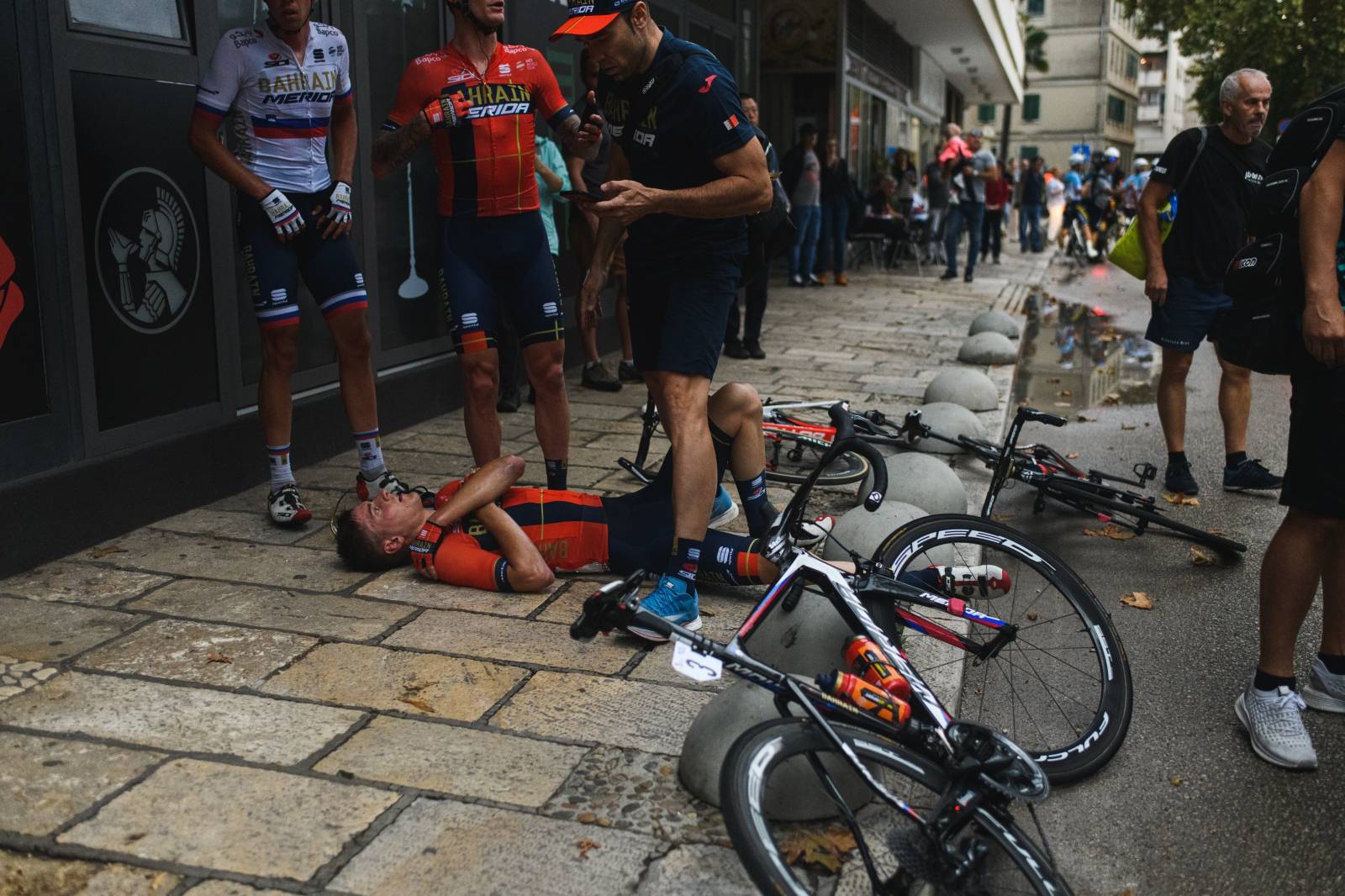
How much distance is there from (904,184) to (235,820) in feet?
66.5

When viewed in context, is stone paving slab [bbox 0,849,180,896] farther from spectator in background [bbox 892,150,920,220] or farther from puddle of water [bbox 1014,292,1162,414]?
spectator in background [bbox 892,150,920,220]

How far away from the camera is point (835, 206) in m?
17.1

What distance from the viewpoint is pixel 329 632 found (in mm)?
4004

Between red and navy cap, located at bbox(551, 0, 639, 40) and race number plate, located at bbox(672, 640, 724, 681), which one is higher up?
red and navy cap, located at bbox(551, 0, 639, 40)

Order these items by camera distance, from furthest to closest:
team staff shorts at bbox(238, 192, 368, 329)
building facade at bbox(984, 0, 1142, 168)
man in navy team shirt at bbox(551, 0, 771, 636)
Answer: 1. building facade at bbox(984, 0, 1142, 168)
2. team staff shorts at bbox(238, 192, 368, 329)
3. man in navy team shirt at bbox(551, 0, 771, 636)

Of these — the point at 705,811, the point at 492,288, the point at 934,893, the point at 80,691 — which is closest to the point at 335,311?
the point at 492,288

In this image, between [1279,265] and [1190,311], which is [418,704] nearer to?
[1279,265]

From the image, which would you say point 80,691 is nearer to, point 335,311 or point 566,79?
point 335,311

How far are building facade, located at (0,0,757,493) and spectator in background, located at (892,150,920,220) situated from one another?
15848 mm

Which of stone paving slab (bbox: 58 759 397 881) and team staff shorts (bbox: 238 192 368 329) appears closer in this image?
stone paving slab (bbox: 58 759 397 881)

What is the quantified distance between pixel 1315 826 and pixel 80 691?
325 cm

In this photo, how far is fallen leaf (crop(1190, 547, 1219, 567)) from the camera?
17.3 ft

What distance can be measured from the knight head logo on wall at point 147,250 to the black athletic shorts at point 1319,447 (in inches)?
172

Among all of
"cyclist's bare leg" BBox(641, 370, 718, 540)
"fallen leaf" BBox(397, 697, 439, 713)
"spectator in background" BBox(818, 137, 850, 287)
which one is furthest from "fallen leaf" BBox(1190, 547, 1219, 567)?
"spectator in background" BBox(818, 137, 850, 287)
